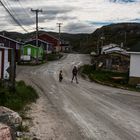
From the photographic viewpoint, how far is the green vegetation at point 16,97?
19.3 m

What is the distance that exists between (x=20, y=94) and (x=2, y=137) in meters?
11.3

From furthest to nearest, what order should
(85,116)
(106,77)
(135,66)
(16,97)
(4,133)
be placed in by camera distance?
1. (106,77)
2. (135,66)
3. (16,97)
4. (85,116)
5. (4,133)

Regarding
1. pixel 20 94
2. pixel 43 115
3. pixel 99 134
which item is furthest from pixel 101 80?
pixel 99 134

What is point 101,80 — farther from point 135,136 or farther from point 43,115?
point 135,136

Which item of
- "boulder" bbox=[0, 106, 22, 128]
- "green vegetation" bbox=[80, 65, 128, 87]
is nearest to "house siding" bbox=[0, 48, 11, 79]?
"green vegetation" bbox=[80, 65, 128, 87]

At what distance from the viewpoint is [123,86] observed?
35.9m

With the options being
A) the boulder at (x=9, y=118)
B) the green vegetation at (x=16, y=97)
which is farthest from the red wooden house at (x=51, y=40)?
the boulder at (x=9, y=118)

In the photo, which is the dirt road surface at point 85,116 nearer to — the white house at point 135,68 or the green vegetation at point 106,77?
the green vegetation at point 106,77

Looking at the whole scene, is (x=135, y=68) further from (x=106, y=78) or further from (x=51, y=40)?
(x=51, y=40)

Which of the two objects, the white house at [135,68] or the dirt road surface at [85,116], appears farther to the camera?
the white house at [135,68]

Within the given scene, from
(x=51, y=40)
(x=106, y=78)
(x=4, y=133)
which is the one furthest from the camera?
(x=51, y=40)

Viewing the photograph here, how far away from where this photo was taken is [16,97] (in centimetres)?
2153

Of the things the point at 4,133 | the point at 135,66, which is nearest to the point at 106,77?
the point at 135,66

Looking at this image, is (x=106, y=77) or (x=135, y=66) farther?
(x=106, y=77)
